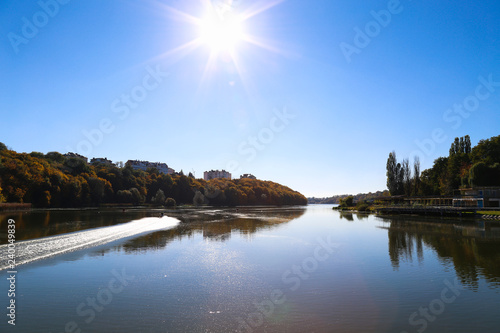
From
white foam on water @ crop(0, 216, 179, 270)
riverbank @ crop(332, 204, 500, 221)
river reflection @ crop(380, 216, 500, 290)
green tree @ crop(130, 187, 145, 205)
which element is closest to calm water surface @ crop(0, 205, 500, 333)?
river reflection @ crop(380, 216, 500, 290)

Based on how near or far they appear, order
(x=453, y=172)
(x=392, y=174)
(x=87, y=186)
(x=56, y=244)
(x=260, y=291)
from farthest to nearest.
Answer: (x=87, y=186)
(x=392, y=174)
(x=453, y=172)
(x=56, y=244)
(x=260, y=291)

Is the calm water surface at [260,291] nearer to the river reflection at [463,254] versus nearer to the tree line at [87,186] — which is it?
the river reflection at [463,254]

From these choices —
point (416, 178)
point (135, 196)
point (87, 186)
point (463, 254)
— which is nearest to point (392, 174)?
point (416, 178)

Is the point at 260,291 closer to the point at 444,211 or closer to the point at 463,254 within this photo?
the point at 463,254

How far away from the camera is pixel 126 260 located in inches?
816

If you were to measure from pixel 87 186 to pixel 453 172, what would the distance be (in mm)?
117064

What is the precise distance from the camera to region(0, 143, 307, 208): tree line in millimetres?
79188

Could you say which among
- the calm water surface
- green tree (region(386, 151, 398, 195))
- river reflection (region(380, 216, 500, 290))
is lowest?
river reflection (region(380, 216, 500, 290))

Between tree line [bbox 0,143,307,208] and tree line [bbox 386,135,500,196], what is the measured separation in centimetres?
8986

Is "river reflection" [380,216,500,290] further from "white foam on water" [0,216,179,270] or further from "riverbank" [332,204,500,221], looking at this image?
"riverbank" [332,204,500,221]

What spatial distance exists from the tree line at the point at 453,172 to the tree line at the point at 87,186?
89.9 metres

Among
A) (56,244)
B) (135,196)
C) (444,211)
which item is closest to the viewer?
(56,244)

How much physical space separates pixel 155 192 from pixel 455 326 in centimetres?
14660

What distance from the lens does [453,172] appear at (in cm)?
8312
